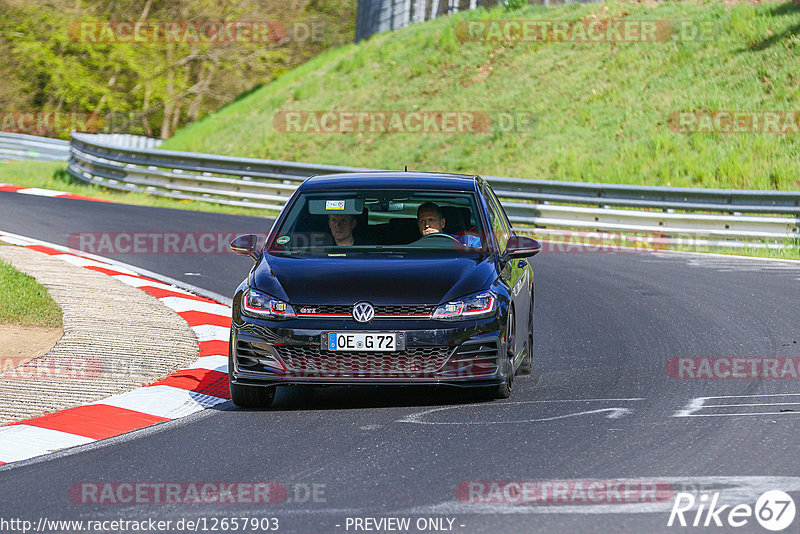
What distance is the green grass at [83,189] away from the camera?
23672 mm

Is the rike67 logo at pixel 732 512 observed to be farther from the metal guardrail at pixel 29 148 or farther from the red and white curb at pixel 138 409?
the metal guardrail at pixel 29 148

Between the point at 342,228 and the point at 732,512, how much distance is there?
13.3ft

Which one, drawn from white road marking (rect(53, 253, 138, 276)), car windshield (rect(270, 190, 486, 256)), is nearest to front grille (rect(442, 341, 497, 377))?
car windshield (rect(270, 190, 486, 256))

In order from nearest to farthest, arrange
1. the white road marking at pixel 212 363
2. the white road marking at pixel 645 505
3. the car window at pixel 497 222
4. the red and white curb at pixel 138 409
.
Result: 1. the white road marking at pixel 645 505
2. the red and white curb at pixel 138 409
3. the car window at pixel 497 222
4. the white road marking at pixel 212 363

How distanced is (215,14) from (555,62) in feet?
72.3

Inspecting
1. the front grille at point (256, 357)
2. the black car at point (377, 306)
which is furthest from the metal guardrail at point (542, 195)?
the front grille at point (256, 357)

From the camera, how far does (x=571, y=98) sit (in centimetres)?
3020

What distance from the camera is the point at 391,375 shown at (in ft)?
23.8

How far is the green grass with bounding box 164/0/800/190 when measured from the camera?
2512cm

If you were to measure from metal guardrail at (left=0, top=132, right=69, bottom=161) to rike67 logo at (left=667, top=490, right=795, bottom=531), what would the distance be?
3308cm

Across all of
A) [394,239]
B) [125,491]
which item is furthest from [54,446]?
[394,239]

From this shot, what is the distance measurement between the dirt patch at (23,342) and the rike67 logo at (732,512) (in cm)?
547

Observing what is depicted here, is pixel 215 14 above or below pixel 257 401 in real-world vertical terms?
above

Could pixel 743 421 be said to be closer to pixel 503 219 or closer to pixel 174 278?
pixel 503 219
